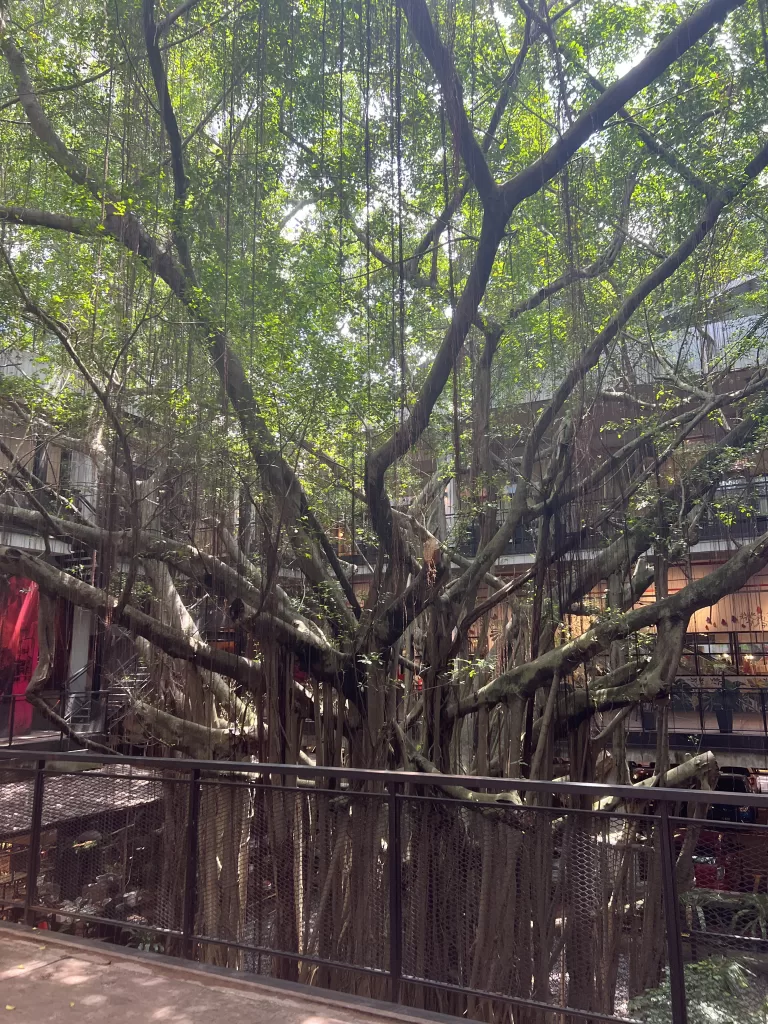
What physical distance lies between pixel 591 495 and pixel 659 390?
1.61 meters

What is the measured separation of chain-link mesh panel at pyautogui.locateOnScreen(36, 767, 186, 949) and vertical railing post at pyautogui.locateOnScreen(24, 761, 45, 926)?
0.10 metres

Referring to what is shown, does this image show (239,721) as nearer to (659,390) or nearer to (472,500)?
Result: (472,500)

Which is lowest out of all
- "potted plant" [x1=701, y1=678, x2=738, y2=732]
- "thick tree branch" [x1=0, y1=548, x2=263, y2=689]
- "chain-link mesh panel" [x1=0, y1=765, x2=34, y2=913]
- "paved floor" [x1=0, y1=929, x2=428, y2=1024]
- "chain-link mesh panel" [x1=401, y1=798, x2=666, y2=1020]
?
"chain-link mesh panel" [x1=401, y1=798, x2=666, y2=1020]

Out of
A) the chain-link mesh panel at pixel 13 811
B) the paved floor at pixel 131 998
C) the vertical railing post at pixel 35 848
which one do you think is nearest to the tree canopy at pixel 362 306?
the chain-link mesh panel at pixel 13 811

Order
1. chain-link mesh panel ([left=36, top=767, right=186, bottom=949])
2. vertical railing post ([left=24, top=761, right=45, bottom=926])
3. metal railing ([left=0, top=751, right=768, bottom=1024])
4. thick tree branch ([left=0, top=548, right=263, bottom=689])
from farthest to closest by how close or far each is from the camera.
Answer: thick tree branch ([left=0, top=548, right=263, bottom=689]) → metal railing ([left=0, top=751, right=768, bottom=1024]) → chain-link mesh panel ([left=36, top=767, right=186, bottom=949]) → vertical railing post ([left=24, top=761, right=45, bottom=926])

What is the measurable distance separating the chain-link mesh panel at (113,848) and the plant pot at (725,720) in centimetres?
631

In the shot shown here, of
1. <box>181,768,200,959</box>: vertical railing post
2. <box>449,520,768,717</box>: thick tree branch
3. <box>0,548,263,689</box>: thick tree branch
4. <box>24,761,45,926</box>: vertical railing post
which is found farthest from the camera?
<box>0,548,263,689</box>: thick tree branch

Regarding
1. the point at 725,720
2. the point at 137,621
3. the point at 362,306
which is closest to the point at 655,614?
the point at 362,306

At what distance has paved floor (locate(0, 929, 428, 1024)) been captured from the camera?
1.93 metres

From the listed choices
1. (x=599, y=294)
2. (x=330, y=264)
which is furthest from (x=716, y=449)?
(x=330, y=264)

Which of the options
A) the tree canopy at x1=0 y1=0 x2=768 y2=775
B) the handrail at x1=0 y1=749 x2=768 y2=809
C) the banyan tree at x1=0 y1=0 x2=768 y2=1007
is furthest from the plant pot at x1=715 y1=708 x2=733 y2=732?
the handrail at x1=0 y1=749 x2=768 y2=809

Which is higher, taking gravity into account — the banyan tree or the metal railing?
the banyan tree

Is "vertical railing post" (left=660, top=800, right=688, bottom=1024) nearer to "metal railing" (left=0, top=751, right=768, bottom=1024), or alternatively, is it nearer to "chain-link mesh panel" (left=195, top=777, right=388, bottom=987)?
"metal railing" (left=0, top=751, right=768, bottom=1024)

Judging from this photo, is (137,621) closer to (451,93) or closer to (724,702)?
(451,93)
